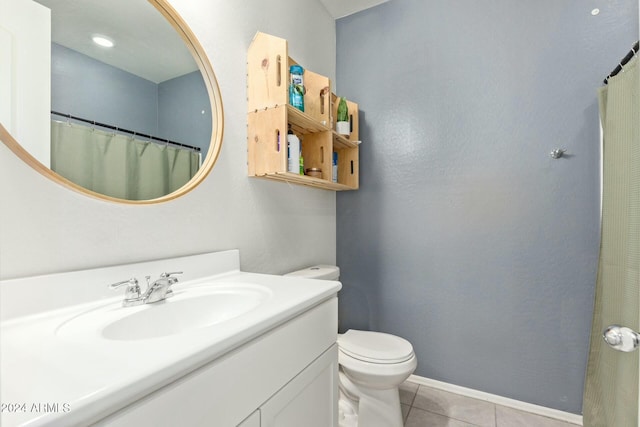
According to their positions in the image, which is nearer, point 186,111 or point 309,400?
point 309,400

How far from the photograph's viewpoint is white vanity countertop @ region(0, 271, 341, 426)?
35cm

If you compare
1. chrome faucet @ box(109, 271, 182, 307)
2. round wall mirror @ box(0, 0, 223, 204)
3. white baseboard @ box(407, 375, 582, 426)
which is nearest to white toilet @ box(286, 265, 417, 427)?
white baseboard @ box(407, 375, 582, 426)

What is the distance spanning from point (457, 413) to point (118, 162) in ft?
6.47

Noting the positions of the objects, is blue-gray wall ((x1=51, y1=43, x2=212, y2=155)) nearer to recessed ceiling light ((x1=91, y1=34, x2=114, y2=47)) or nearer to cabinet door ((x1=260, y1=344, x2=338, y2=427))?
recessed ceiling light ((x1=91, y1=34, x2=114, y2=47))

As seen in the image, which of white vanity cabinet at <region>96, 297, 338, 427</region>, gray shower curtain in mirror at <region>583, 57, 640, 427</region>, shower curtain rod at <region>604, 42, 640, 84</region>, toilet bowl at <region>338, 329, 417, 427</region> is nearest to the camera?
white vanity cabinet at <region>96, 297, 338, 427</region>

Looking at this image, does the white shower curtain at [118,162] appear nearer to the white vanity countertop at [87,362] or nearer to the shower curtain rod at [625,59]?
the white vanity countertop at [87,362]

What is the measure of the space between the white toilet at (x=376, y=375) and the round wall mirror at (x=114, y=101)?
1048 millimetres

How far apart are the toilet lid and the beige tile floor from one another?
1.43 ft

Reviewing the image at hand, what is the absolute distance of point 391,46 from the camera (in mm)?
1949

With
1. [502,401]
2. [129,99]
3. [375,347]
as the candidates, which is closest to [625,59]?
[375,347]

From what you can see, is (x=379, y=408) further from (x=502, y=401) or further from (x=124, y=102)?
(x=124, y=102)

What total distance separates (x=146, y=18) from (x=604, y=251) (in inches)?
80.8

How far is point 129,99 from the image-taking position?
929 mm

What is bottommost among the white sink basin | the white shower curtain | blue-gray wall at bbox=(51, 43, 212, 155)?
the white sink basin
